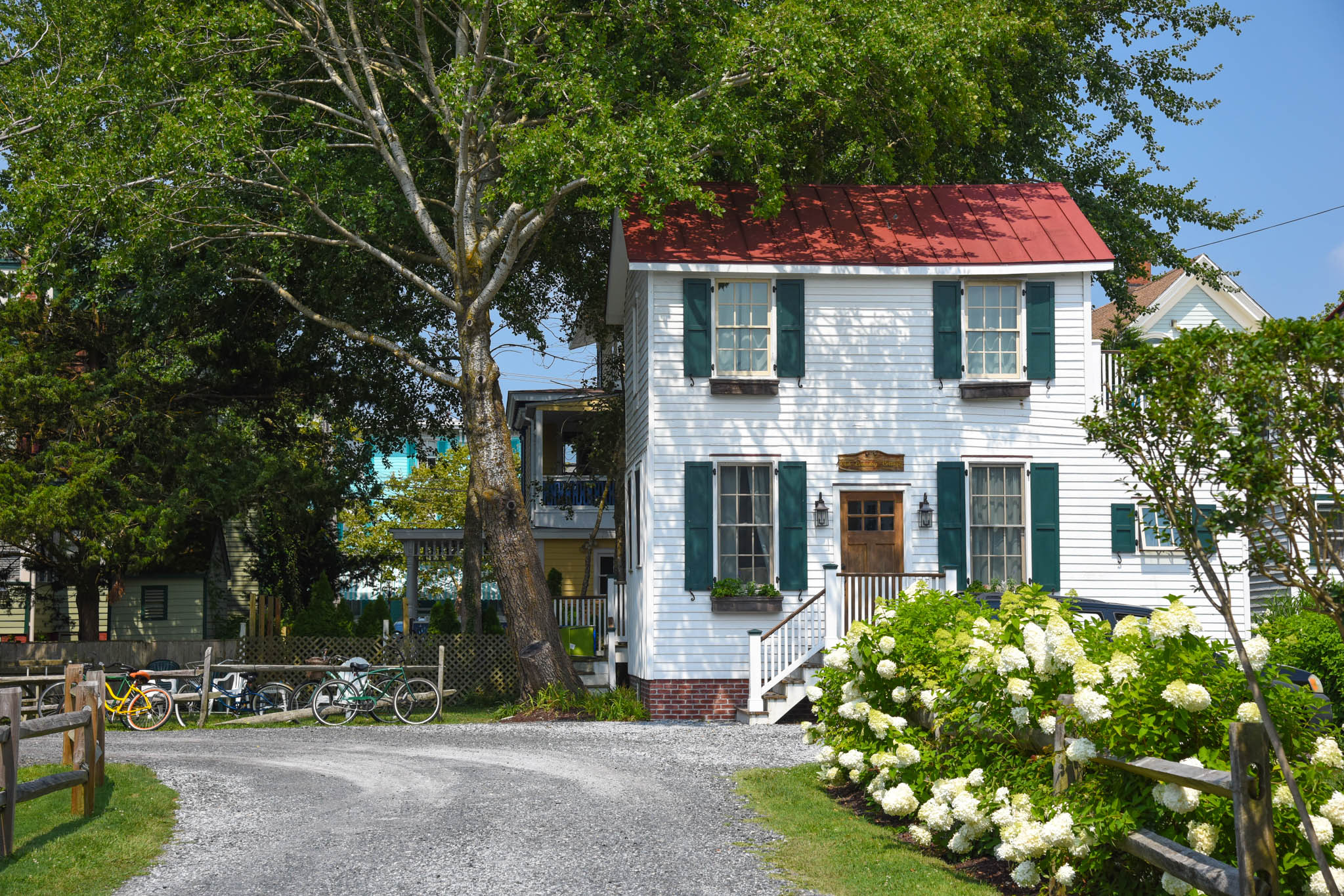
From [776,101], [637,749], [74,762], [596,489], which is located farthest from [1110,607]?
[596,489]

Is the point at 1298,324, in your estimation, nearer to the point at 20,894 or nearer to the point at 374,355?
the point at 20,894

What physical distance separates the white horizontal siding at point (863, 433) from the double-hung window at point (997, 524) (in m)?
0.37

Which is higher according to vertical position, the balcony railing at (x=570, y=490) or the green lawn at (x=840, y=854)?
the balcony railing at (x=570, y=490)

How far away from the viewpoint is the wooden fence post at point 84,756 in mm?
10008

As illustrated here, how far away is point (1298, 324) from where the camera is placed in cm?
490

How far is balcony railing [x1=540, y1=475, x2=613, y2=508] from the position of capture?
105ft

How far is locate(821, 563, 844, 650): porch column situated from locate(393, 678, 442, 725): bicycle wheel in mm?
5583

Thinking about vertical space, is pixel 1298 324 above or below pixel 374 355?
below

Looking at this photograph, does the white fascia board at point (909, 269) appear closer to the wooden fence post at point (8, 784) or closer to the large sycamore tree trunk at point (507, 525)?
the large sycamore tree trunk at point (507, 525)

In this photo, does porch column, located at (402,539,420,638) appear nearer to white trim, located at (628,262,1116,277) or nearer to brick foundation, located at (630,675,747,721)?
brick foundation, located at (630,675,747,721)

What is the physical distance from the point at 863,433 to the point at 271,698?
369 inches

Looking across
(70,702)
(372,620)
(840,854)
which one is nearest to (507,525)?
(70,702)

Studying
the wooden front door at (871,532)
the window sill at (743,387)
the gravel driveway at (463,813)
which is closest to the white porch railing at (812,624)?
the wooden front door at (871,532)

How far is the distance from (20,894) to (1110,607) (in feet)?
41.8
